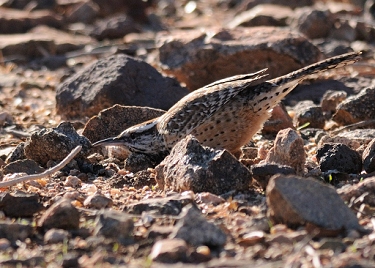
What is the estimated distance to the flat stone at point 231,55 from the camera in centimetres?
1062

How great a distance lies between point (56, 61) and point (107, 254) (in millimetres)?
9787

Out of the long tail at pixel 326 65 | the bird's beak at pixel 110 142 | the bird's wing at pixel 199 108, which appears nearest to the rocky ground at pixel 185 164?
the bird's beak at pixel 110 142

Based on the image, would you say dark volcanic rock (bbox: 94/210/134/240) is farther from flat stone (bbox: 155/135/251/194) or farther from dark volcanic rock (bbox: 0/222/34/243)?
flat stone (bbox: 155/135/251/194)

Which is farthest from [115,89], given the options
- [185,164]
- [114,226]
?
[114,226]

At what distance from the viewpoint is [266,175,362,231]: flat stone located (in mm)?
4938

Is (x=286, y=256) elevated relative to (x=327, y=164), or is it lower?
elevated

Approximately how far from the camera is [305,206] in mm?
4996

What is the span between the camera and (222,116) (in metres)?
7.48

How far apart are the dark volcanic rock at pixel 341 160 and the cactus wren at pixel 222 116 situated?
89 centimetres

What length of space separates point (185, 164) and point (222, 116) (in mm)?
1425

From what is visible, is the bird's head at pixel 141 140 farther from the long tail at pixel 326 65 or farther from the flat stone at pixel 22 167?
the long tail at pixel 326 65

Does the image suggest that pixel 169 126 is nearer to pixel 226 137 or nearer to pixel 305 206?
pixel 226 137

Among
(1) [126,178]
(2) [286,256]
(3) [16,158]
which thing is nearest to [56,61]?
(3) [16,158]

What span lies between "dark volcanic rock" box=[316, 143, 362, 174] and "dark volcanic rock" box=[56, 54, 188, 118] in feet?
10.3
